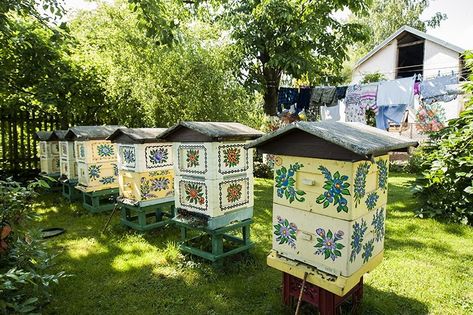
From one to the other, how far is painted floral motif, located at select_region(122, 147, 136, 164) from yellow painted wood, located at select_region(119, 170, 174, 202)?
8.6 inches

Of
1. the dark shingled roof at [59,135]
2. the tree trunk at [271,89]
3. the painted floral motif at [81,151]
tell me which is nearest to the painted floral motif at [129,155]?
the painted floral motif at [81,151]

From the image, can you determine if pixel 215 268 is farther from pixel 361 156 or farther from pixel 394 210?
pixel 394 210

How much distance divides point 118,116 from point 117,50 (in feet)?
8.26

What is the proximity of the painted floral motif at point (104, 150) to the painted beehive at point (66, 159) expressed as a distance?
126cm

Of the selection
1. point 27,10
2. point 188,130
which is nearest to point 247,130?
point 188,130

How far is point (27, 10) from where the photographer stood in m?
5.61

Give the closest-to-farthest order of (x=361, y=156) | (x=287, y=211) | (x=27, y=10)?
(x=361, y=156) < (x=287, y=211) < (x=27, y=10)

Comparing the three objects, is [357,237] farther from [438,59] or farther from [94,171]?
[438,59]

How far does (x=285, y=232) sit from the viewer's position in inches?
128

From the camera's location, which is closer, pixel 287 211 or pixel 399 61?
pixel 287 211

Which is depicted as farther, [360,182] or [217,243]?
[217,243]

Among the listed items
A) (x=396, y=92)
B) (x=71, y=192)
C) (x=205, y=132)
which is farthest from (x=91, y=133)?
(x=396, y=92)

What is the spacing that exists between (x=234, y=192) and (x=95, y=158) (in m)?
3.94

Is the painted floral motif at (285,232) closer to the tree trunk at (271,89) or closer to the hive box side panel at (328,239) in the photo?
the hive box side panel at (328,239)
